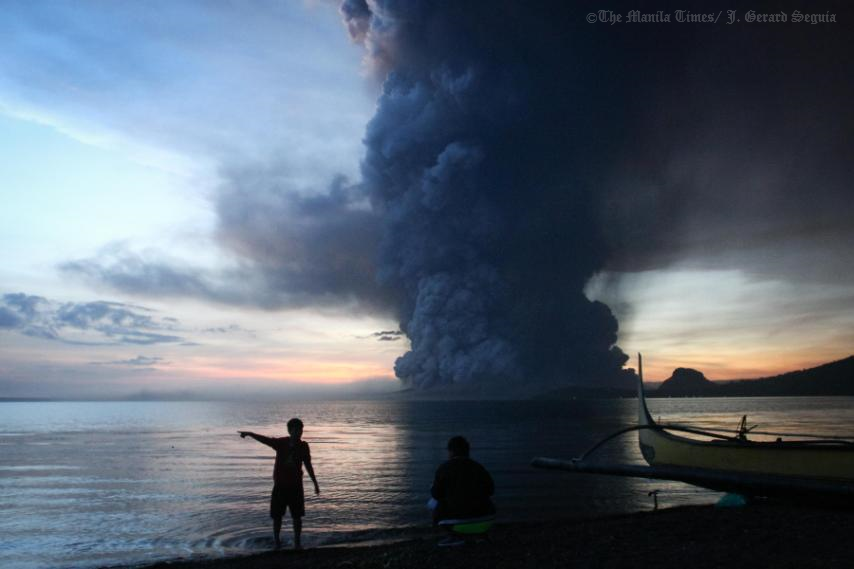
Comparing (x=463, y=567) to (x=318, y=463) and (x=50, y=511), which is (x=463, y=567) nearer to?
(x=50, y=511)

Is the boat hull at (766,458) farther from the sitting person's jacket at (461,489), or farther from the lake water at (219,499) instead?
the sitting person's jacket at (461,489)

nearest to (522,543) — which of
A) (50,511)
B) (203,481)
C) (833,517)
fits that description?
(833,517)

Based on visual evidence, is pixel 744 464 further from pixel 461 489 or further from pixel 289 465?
pixel 289 465

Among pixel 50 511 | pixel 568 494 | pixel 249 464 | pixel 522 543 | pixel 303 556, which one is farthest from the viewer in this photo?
pixel 249 464

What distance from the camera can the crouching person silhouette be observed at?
31.8 feet

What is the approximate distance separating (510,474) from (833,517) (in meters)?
20.0

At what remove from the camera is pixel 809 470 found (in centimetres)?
1738

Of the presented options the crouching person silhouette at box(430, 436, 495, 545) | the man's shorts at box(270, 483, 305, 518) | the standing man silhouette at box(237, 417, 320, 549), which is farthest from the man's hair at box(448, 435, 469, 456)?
the man's shorts at box(270, 483, 305, 518)

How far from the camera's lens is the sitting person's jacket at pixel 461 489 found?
9.69 meters

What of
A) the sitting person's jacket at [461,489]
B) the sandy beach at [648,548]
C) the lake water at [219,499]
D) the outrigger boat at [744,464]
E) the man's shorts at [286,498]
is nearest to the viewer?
the outrigger boat at [744,464]

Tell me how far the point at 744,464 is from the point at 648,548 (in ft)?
30.8

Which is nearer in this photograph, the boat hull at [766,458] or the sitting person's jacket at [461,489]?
the sitting person's jacket at [461,489]

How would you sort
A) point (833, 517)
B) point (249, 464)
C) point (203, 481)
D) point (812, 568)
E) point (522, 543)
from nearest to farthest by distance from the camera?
point (812, 568) → point (522, 543) → point (833, 517) → point (203, 481) → point (249, 464)

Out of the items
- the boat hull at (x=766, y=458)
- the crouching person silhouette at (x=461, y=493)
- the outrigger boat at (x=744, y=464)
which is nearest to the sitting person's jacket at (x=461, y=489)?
the crouching person silhouette at (x=461, y=493)
